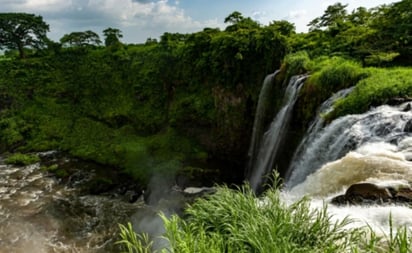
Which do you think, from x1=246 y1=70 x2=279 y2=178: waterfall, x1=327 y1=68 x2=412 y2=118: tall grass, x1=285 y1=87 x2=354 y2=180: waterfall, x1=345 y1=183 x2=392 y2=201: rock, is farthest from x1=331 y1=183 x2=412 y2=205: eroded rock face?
x1=246 y1=70 x2=279 y2=178: waterfall

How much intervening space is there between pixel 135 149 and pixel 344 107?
12727mm

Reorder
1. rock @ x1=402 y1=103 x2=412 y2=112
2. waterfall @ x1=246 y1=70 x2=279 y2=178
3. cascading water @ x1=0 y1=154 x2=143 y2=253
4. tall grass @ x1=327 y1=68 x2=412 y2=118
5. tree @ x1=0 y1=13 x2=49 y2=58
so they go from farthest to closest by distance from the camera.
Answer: tree @ x1=0 y1=13 x2=49 y2=58
waterfall @ x1=246 y1=70 x2=279 y2=178
cascading water @ x1=0 y1=154 x2=143 y2=253
tall grass @ x1=327 y1=68 x2=412 y2=118
rock @ x1=402 y1=103 x2=412 y2=112

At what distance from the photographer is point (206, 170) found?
17094 mm

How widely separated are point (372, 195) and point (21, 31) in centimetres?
2831

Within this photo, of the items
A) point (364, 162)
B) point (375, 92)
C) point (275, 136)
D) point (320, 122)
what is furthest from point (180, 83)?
point (364, 162)

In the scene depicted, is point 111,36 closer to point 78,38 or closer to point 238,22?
point 78,38

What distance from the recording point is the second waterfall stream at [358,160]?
4.48 m

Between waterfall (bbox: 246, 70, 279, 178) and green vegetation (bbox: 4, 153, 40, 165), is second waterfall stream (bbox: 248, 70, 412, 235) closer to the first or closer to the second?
waterfall (bbox: 246, 70, 279, 178)

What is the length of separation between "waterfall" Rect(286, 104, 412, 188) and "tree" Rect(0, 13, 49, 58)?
25.2 meters

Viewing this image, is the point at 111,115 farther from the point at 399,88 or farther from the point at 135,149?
the point at 399,88

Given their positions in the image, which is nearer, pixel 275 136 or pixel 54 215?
pixel 275 136

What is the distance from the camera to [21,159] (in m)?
18.2

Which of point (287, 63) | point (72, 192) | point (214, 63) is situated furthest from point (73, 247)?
point (214, 63)

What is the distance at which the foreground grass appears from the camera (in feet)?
10.8
